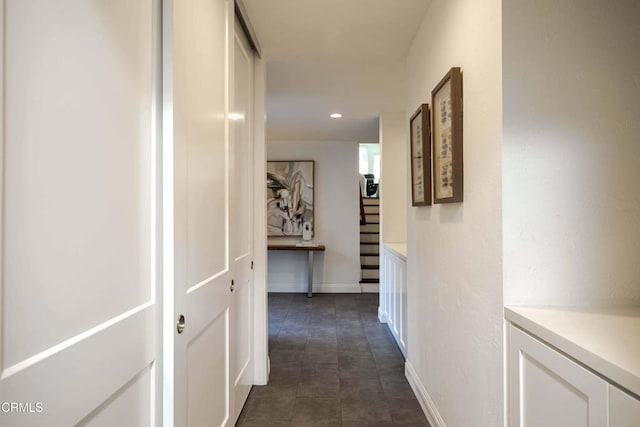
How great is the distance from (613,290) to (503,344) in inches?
16.0

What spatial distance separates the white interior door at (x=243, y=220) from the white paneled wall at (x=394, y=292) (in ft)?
4.28

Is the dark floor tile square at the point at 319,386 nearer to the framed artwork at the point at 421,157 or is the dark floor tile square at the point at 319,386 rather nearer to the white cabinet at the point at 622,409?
the framed artwork at the point at 421,157

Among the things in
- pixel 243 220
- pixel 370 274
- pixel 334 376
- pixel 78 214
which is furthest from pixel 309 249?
pixel 78 214

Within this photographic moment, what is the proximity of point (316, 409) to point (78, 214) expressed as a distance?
80.3 inches

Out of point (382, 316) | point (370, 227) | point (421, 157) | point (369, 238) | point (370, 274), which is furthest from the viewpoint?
point (370, 227)

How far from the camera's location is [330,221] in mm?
6023

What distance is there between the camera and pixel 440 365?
77.6 inches

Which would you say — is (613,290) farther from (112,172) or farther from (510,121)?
(112,172)

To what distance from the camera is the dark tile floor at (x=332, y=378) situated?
226 centimetres

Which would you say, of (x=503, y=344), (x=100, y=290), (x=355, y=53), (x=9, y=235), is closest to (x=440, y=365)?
(x=503, y=344)

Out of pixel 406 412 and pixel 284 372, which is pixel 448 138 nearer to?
pixel 406 412

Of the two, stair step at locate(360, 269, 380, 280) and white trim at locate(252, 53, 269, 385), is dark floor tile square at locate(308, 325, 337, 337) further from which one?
stair step at locate(360, 269, 380, 280)

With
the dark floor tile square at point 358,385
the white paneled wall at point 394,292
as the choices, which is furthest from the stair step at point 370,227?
the dark floor tile square at point 358,385

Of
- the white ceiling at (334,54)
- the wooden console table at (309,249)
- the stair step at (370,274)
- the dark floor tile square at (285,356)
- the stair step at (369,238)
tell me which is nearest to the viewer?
the white ceiling at (334,54)
